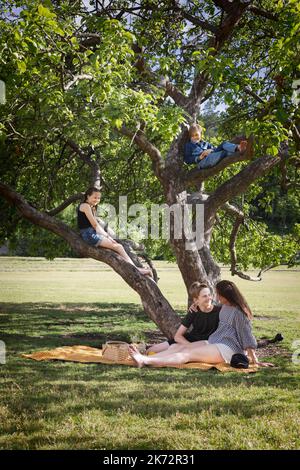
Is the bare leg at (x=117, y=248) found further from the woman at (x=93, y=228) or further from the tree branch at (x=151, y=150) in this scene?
the tree branch at (x=151, y=150)

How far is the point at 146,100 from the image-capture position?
759 centimetres

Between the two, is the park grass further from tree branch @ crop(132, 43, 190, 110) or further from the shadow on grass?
tree branch @ crop(132, 43, 190, 110)

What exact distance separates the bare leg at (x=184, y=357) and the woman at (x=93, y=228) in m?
2.31

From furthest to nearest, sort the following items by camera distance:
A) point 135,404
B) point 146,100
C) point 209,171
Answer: point 209,171 < point 146,100 < point 135,404

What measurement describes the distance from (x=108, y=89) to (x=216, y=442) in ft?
15.6

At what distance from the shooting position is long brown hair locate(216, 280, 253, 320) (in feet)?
26.0

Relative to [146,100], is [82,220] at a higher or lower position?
lower

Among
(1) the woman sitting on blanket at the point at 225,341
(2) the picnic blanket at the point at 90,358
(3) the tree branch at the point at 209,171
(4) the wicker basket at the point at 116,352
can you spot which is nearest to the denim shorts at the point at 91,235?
(2) the picnic blanket at the point at 90,358

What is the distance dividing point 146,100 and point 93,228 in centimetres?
307

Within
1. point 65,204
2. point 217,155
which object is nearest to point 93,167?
point 65,204

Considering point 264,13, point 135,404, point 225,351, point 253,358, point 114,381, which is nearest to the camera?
point 135,404

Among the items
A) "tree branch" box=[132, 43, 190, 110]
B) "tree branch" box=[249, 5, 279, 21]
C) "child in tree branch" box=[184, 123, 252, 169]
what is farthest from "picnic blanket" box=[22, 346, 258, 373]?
"tree branch" box=[249, 5, 279, 21]

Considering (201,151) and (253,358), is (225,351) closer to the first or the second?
(253,358)

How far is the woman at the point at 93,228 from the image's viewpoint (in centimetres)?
936
